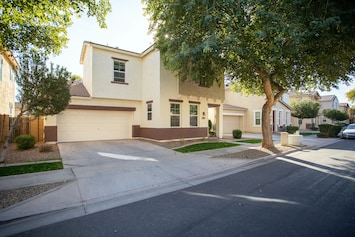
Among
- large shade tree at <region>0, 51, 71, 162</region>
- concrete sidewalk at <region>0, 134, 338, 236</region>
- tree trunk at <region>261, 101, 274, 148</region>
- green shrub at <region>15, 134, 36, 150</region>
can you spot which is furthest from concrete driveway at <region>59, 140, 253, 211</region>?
tree trunk at <region>261, 101, 274, 148</region>

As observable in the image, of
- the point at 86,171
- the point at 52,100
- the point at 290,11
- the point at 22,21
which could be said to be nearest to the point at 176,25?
the point at 290,11

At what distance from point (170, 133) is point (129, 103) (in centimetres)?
462

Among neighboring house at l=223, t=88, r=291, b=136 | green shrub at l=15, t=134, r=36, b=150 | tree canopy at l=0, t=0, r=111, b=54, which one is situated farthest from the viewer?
neighboring house at l=223, t=88, r=291, b=136

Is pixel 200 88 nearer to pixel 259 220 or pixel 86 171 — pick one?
pixel 86 171

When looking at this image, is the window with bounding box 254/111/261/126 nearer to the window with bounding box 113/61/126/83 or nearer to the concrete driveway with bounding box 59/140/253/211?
the concrete driveway with bounding box 59/140/253/211

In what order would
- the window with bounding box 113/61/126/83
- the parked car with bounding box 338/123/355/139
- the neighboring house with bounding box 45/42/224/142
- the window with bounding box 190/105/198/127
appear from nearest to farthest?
1. the neighboring house with bounding box 45/42/224/142
2. the window with bounding box 113/61/126/83
3. the window with bounding box 190/105/198/127
4. the parked car with bounding box 338/123/355/139

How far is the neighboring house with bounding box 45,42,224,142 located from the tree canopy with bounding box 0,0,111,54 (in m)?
5.86

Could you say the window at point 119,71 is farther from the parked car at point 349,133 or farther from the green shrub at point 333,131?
the parked car at point 349,133

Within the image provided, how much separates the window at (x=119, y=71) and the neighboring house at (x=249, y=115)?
44.5 feet

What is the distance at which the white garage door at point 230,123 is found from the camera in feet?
77.0

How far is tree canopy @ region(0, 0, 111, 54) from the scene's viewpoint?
5610 millimetres

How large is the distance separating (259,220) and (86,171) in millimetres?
5672

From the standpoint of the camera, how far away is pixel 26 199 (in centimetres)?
421

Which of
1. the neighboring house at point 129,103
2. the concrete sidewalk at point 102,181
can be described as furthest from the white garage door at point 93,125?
the concrete sidewalk at point 102,181
